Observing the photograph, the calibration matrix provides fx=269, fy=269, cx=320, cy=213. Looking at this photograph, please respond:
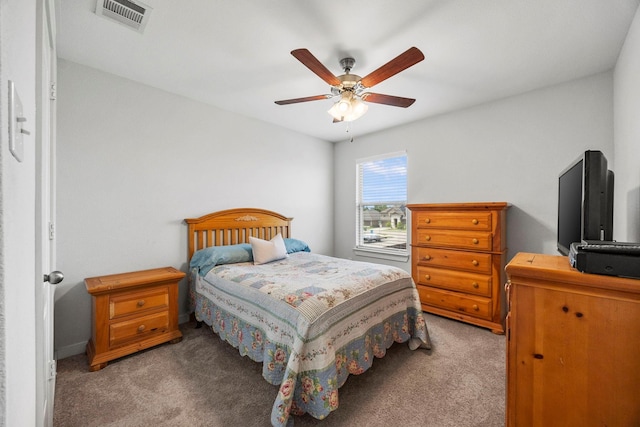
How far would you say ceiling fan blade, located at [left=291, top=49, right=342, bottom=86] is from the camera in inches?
66.2

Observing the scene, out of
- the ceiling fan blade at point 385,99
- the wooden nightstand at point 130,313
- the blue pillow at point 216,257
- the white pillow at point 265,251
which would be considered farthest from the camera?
the white pillow at point 265,251

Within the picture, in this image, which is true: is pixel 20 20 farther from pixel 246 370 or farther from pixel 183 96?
pixel 183 96

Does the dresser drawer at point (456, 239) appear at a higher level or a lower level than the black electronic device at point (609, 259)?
lower

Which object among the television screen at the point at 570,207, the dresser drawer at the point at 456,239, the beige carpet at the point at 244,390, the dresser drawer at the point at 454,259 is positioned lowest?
the beige carpet at the point at 244,390

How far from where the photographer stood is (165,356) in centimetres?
233

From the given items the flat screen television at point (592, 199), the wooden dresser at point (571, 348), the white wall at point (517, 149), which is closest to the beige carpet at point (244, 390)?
the wooden dresser at point (571, 348)

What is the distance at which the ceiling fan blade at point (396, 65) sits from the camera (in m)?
1.68

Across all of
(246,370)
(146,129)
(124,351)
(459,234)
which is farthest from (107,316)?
(459,234)

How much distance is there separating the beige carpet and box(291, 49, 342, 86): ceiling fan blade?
7.43ft

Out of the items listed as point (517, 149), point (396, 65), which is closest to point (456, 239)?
point (517, 149)

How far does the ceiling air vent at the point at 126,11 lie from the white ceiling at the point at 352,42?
0.05 m

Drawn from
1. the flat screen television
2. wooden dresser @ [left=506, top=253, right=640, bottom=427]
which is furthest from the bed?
the flat screen television

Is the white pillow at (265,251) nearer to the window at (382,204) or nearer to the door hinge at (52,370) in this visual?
the door hinge at (52,370)

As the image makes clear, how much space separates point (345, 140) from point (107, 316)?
3.95 metres
